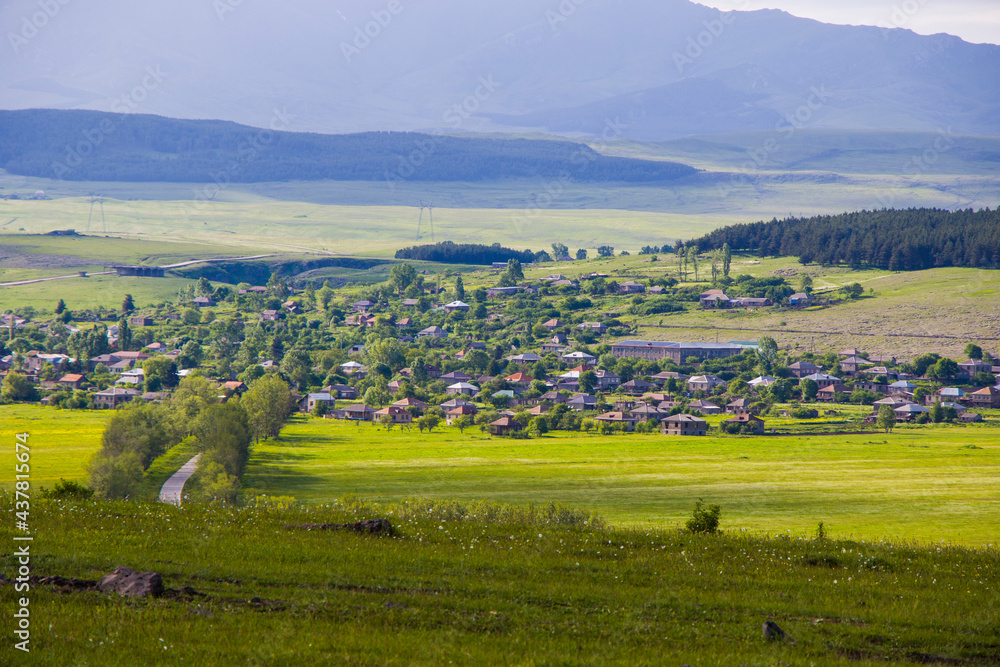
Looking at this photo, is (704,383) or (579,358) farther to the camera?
(579,358)

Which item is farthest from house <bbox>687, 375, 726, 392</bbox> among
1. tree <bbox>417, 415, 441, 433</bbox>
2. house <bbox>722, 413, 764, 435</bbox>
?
tree <bbox>417, 415, 441, 433</bbox>

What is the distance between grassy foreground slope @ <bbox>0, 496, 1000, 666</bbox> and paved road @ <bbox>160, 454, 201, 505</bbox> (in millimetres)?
32821

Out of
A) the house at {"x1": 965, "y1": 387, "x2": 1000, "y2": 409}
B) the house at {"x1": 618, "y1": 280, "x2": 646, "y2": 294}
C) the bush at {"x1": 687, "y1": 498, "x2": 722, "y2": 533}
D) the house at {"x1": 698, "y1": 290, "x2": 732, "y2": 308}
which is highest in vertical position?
the bush at {"x1": 687, "y1": 498, "x2": 722, "y2": 533}

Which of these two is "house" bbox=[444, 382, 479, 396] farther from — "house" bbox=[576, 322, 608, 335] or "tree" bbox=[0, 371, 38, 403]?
"tree" bbox=[0, 371, 38, 403]

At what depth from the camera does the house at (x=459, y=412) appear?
10938 cm

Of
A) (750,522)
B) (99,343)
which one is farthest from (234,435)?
(99,343)

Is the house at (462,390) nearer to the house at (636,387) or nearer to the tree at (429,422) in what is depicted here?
the tree at (429,422)

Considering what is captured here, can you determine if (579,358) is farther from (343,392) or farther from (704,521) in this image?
(704,521)

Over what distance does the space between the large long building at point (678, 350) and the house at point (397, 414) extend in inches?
1923

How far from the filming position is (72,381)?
128375mm

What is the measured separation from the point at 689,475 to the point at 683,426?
28.7m

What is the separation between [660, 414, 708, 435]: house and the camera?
99688mm

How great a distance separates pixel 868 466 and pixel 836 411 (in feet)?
123

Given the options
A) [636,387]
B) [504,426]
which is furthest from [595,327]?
[504,426]
